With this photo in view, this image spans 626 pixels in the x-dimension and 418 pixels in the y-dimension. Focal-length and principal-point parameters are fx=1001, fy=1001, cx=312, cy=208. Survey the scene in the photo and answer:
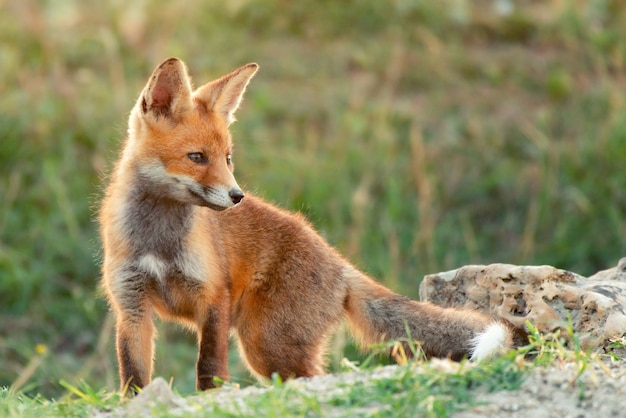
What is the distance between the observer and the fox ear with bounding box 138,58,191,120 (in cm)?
541

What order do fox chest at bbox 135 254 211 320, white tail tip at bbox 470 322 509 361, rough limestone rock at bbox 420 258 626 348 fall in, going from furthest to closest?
fox chest at bbox 135 254 211 320, rough limestone rock at bbox 420 258 626 348, white tail tip at bbox 470 322 509 361

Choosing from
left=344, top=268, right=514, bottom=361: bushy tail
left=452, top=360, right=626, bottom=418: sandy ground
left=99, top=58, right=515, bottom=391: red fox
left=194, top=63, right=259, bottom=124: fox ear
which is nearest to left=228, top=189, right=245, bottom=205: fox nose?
left=99, top=58, right=515, bottom=391: red fox

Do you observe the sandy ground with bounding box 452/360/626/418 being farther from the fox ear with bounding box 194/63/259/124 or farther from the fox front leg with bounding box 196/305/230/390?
the fox ear with bounding box 194/63/259/124

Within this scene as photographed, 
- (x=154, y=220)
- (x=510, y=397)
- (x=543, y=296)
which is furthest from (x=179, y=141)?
(x=510, y=397)

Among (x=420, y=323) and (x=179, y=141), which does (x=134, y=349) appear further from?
(x=420, y=323)

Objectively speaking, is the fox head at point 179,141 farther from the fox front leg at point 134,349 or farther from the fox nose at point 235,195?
the fox front leg at point 134,349

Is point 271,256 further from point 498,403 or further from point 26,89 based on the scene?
point 26,89

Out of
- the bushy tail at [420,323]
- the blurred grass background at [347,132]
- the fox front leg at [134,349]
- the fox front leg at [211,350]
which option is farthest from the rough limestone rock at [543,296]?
the blurred grass background at [347,132]

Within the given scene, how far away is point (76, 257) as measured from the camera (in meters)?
9.56

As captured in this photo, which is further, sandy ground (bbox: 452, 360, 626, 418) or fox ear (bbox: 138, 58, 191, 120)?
fox ear (bbox: 138, 58, 191, 120)

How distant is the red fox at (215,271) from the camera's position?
5281mm

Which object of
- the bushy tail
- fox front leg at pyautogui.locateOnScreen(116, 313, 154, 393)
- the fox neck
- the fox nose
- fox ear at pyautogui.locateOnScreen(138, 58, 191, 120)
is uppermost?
fox ear at pyautogui.locateOnScreen(138, 58, 191, 120)

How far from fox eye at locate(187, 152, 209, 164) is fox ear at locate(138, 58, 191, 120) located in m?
0.28

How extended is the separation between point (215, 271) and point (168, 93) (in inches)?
39.5
